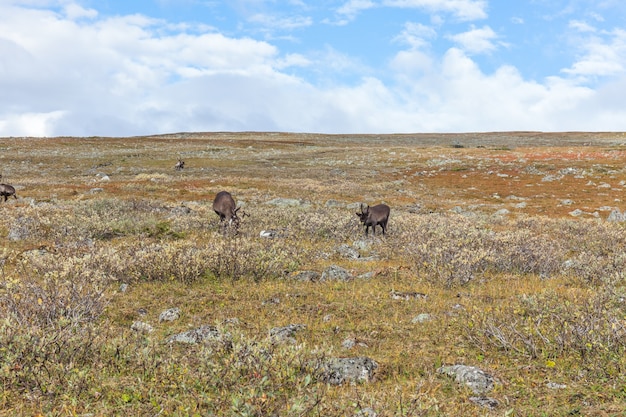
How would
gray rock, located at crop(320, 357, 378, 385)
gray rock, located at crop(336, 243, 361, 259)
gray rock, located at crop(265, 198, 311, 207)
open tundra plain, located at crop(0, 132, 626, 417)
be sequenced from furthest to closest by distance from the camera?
gray rock, located at crop(265, 198, 311, 207)
gray rock, located at crop(336, 243, 361, 259)
gray rock, located at crop(320, 357, 378, 385)
open tundra plain, located at crop(0, 132, 626, 417)

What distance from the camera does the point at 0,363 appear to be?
5.14 meters

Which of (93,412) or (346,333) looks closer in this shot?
(93,412)

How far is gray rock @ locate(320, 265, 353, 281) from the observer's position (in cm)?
1100

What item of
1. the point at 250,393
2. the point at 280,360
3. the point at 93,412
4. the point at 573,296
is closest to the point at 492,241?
the point at 573,296

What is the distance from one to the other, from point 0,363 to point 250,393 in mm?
3246

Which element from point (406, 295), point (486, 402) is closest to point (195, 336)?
point (486, 402)

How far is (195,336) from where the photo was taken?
6.90 metres

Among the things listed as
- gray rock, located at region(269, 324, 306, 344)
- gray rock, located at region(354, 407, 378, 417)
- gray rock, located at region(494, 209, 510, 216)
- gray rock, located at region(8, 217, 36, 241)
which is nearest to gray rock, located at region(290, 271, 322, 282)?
gray rock, located at region(269, 324, 306, 344)

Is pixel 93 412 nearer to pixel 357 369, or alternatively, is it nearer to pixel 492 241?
pixel 357 369

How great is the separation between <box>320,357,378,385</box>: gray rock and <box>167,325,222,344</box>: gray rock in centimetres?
199

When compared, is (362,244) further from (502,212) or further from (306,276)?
(502,212)

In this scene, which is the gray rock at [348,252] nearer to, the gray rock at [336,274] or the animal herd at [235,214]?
the gray rock at [336,274]

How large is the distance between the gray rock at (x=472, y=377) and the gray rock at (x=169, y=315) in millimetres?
4949

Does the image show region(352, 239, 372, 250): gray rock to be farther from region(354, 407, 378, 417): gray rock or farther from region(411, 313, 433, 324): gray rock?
region(354, 407, 378, 417): gray rock
